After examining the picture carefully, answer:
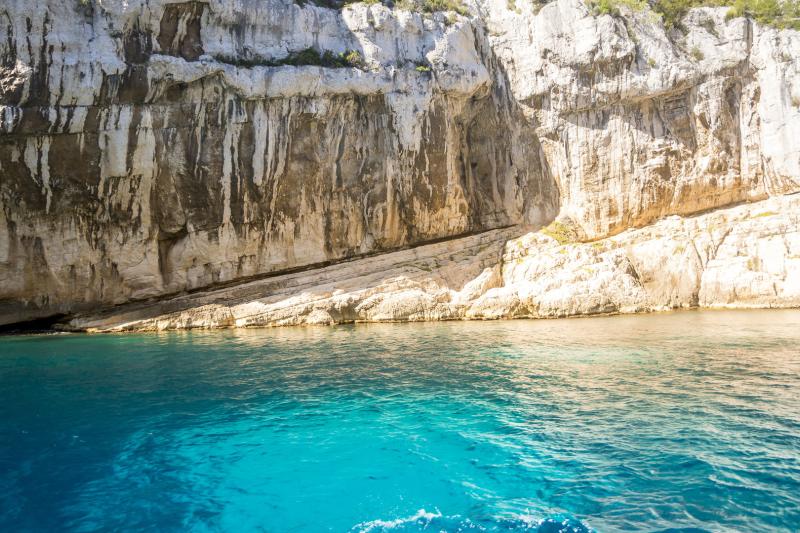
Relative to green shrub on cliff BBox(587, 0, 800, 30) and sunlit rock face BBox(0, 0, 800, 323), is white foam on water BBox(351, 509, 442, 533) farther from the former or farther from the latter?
green shrub on cliff BBox(587, 0, 800, 30)

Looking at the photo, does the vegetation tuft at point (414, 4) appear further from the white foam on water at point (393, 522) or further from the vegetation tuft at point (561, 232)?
the white foam on water at point (393, 522)

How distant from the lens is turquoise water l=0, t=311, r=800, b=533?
5.16m

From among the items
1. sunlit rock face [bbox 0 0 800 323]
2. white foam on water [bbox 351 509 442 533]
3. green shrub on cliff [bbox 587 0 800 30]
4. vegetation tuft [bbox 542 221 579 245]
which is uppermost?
green shrub on cliff [bbox 587 0 800 30]

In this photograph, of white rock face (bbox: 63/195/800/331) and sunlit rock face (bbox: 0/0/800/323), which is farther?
white rock face (bbox: 63/195/800/331)

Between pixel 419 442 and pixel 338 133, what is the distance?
19.9 meters

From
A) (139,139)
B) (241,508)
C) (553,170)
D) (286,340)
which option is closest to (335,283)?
(286,340)

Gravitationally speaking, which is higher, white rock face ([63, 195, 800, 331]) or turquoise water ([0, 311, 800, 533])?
white rock face ([63, 195, 800, 331])

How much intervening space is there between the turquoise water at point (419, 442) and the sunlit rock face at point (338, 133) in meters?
10.5

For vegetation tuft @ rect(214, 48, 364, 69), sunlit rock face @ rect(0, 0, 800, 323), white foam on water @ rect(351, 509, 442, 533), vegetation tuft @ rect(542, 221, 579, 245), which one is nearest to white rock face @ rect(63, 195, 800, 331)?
sunlit rock face @ rect(0, 0, 800, 323)

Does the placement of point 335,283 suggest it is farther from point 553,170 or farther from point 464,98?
point 553,170

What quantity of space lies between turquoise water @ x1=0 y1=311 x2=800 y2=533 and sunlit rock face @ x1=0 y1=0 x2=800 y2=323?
10482 millimetres

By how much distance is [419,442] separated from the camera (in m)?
7.25

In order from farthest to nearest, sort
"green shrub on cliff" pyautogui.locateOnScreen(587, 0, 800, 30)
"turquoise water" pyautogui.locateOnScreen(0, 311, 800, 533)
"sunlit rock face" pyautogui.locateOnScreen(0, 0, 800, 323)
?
"green shrub on cliff" pyautogui.locateOnScreen(587, 0, 800, 30) → "sunlit rock face" pyautogui.locateOnScreen(0, 0, 800, 323) → "turquoise water" pyautogui.locateOnScreen(0, 311, 800, 533)

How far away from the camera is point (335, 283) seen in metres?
24.6
